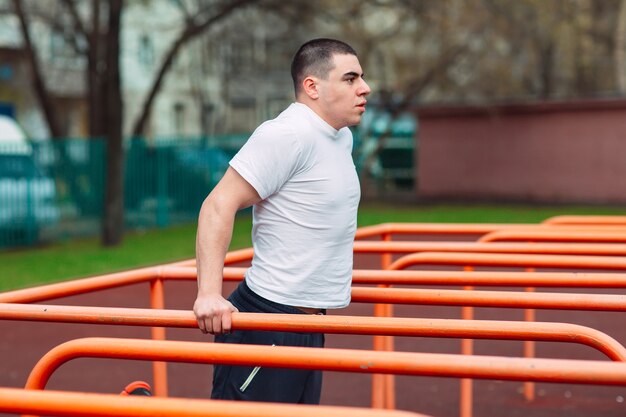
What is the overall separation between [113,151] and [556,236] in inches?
429

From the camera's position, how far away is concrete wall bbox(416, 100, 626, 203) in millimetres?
21594

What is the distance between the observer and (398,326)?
9.37 ft

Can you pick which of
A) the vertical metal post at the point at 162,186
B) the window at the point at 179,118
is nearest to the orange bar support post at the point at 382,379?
the vertical metal post at the point at 162,186

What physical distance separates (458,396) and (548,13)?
17292 millimetres

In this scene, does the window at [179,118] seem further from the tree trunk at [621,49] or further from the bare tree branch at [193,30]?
the bare tree branch at [193,30]

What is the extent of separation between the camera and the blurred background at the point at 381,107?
16016mm

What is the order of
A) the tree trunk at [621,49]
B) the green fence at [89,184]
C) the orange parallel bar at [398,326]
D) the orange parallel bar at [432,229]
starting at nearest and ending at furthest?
the orange parallel bar at [398,326] → the orange parallel bar at [432,229] → the green fence at [89,184] → the tree trunk at [621,49]

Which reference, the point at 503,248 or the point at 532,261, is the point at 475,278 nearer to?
the point at 532,261

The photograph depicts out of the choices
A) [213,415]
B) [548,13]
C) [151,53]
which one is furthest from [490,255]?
[151,53]

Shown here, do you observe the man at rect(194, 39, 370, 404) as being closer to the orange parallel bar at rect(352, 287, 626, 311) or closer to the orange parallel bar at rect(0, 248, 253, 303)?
the orange parallel bar at rect(352, 287, 626, 311)

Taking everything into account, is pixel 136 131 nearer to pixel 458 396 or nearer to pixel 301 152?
pixel 458 396

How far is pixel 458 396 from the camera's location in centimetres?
596

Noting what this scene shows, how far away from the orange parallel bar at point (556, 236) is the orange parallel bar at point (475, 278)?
1226 mm

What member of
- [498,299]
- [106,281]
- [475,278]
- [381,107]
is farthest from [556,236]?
Answer: [381,107]
